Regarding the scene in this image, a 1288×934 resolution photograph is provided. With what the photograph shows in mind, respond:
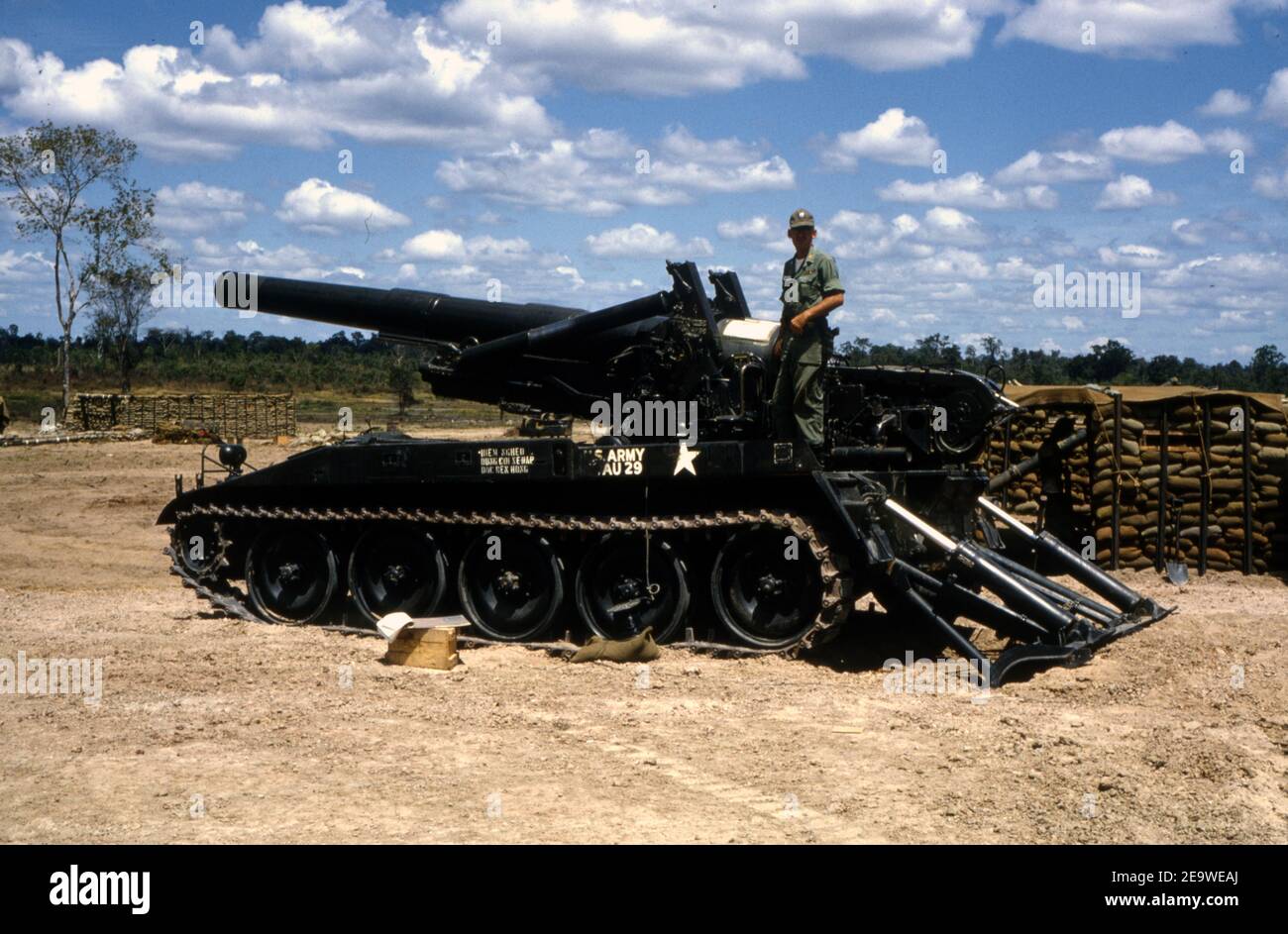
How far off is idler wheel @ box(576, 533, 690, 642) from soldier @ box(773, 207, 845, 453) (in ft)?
4.49

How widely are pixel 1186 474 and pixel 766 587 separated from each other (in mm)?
7506

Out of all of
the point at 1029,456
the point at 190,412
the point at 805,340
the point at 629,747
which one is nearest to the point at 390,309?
the point at 805,340

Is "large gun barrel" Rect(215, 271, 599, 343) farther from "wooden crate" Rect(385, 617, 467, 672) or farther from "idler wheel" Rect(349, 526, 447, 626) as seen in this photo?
"wooden crate" Rect(385, 617, 467, 672)

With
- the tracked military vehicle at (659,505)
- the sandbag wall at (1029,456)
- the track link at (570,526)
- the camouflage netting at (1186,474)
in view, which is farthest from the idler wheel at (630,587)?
the sandbag wall at (1029,456)

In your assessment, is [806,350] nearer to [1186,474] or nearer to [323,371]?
[1186,474]

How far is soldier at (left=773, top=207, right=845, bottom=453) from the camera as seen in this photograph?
1035cm

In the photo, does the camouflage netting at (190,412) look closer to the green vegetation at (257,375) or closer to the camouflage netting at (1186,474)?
the green vegetation at (257,375)

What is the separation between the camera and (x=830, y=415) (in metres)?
11.0

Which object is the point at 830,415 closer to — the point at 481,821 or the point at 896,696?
the point at 896,696

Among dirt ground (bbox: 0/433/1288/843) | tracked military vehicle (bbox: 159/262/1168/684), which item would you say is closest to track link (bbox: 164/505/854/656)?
tracked military vehicle (bbox: 159/262/1168/684)

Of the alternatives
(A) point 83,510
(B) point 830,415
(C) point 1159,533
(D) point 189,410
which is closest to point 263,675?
(B) point 830,415

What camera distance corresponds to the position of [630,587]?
11164mm

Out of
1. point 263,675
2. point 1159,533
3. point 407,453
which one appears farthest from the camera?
point 1159,533

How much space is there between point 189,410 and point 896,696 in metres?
36.6
